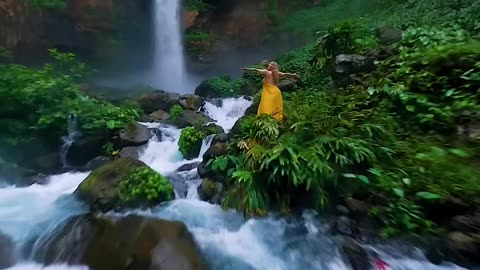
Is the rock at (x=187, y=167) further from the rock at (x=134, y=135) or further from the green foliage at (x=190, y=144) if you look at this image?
the rock at (x=134, y=135)

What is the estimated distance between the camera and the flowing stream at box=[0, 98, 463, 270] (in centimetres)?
337

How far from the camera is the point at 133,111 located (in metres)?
8.23

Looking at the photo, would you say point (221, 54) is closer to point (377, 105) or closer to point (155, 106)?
point (155, 106)

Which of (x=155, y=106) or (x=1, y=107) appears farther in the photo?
(x=155, y=106)

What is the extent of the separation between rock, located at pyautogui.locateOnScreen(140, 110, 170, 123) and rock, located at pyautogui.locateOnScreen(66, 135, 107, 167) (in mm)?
1639

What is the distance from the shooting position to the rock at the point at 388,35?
→ 269 inches

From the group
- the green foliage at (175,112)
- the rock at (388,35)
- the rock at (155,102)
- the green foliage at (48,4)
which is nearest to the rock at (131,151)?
the green foliage at (175,112)

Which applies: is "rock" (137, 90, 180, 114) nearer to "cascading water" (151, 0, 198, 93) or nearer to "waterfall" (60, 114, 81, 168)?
"waterfall" (60, 114, 81, 168)

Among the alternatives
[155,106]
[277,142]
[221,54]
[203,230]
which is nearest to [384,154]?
[277,142]

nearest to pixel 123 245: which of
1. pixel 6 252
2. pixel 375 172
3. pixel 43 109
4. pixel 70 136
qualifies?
pixel 6 252

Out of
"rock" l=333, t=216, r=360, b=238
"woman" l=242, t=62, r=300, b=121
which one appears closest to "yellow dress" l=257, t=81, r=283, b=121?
"woman" l=242, t=62, r=300, b=121

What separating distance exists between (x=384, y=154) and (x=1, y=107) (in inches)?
271

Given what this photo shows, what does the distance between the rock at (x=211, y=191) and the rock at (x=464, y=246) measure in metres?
2.65

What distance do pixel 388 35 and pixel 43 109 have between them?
709 centimetres
